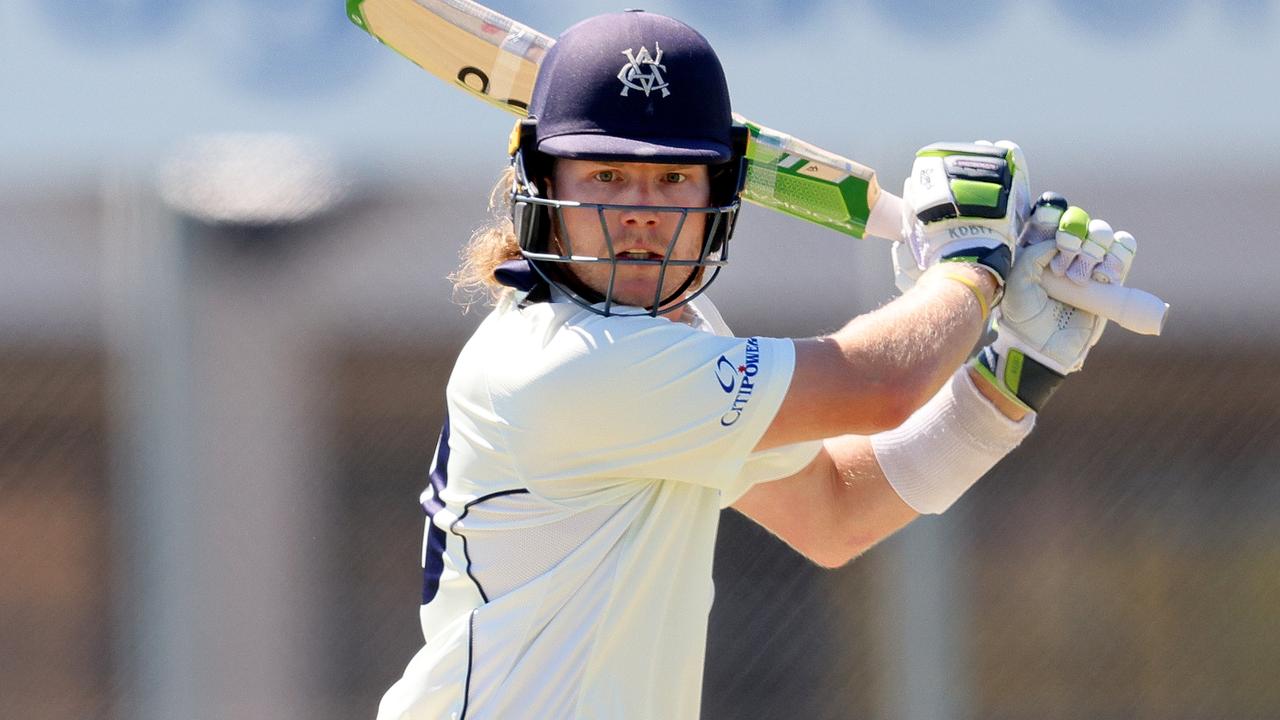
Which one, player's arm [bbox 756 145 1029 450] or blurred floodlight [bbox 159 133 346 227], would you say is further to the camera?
Result: blurred floodlight [bbox 159 133 346 227]

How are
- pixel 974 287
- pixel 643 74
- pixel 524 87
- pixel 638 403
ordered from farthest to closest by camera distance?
pixel 524 87 < pixel 974 287 < pixel 643 74 < pixel 638 403

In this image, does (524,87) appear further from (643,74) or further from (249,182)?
(249,182)

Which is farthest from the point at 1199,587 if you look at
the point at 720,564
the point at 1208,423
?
the point at 720,564

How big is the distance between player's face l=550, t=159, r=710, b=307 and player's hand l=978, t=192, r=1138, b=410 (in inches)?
24.2

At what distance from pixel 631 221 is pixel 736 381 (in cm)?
27

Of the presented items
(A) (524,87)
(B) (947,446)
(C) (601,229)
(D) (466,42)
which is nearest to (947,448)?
(B) (947,446)

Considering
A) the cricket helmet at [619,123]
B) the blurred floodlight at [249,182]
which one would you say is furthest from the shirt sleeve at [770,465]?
the blurred floodlight at [249,182]

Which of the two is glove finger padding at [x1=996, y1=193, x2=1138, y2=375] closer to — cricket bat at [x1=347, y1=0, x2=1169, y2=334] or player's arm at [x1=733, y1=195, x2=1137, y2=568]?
player's arm at [x1=733, y1=195, x2=1137, y2=568]

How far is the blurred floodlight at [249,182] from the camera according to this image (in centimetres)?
427

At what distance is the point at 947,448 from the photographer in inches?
103

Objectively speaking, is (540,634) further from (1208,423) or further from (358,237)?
(1208,423)

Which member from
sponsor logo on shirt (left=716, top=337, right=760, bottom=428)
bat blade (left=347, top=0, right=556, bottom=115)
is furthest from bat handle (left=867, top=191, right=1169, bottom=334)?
bat blade (left=347, top=0, right=556, bottom=115)

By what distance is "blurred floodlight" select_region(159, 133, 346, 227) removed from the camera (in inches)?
168

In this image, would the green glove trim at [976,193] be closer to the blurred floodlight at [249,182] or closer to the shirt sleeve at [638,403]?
the shirt sleeve at [638,403]
